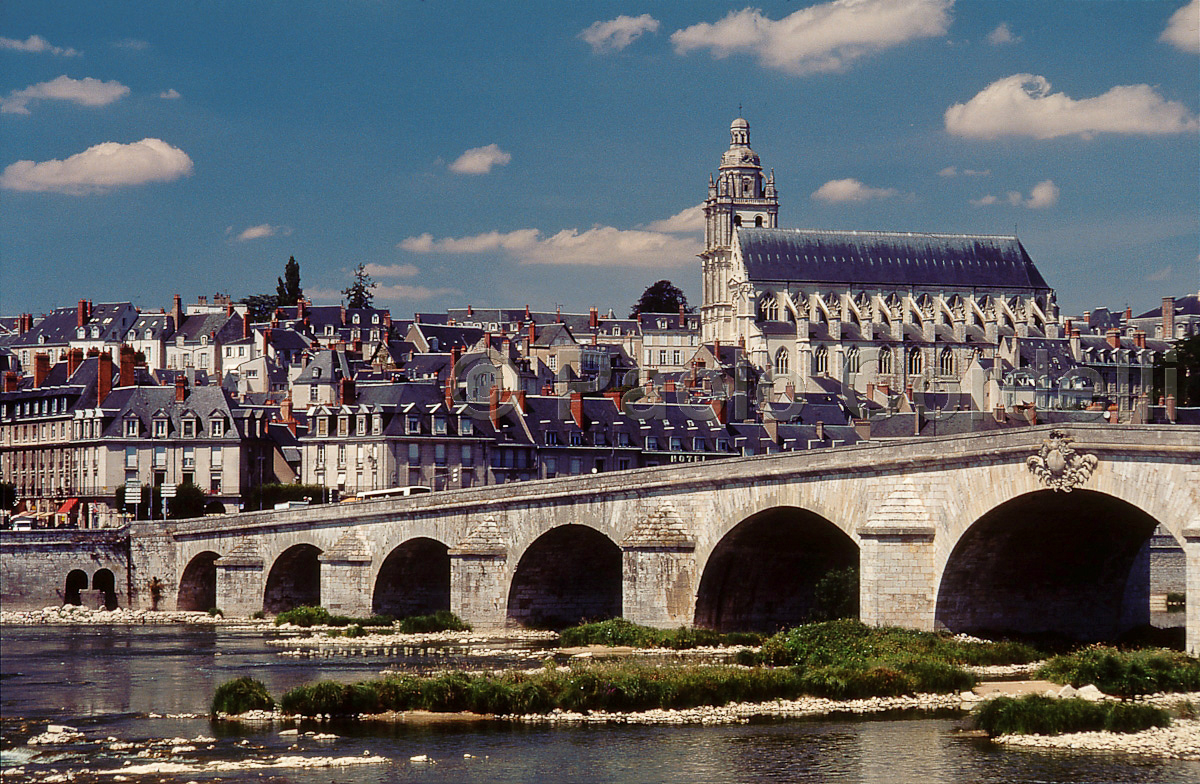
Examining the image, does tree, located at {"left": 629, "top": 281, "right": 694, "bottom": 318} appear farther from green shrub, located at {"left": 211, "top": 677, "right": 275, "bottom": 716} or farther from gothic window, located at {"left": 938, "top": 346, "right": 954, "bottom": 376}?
green shrub, located at {"left": 211, "top": 677, "right": 275, "bottom": 716}

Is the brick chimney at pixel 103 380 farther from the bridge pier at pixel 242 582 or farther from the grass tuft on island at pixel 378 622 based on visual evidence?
the grass tuft on island at pixel 378 622

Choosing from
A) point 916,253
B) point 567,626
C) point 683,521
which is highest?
point 916,253

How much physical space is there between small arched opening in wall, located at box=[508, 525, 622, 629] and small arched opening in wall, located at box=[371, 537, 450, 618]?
205 inches

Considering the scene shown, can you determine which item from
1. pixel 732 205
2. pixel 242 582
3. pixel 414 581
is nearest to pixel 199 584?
pixel 242 582

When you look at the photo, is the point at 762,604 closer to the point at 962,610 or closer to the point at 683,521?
the point at 683,521

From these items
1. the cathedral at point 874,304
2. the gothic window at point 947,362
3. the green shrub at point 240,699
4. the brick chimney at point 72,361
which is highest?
the cathedral at point 874,304

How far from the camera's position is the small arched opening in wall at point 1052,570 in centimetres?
4106

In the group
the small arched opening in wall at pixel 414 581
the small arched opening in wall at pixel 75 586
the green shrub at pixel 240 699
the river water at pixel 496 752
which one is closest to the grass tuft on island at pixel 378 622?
the small arched opening in wall at pixel 414 581

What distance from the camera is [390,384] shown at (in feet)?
297

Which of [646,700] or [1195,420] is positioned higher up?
[1195,420]

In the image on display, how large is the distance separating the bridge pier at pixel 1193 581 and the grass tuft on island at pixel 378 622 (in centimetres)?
2425

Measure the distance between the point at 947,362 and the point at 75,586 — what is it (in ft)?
341

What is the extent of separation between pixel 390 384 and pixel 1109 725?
204 ft

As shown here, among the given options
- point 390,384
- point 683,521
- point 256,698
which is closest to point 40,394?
point 390,384
